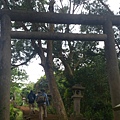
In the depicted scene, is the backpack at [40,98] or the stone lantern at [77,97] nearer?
the backpack at [40,98]

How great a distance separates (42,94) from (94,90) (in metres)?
4.77

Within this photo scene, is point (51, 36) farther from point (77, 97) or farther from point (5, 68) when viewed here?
point (77, 97)

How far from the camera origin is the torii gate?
24.2ft

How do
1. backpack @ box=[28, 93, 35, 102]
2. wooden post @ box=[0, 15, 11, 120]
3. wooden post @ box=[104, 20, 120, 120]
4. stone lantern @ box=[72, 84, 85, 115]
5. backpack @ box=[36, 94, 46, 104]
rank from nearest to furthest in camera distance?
wooden post @ box=[0, 15, 11, 120] → wooden post @ box=[104, 20, 120, 120] → backpack @ box=[36, 94, 46, 104] → stone lantern @ box=[72, 84, 85, 115] → backpack @ box=[28, 93, 35, 102]

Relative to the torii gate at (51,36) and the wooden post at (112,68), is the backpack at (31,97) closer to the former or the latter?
the torii gate at (51,36)

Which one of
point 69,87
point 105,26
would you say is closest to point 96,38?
point 105,26

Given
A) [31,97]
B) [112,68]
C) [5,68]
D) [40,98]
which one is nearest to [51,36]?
[5,68]

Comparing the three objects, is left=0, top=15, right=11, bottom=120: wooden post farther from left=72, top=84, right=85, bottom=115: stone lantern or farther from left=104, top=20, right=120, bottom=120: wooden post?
left=72, top=84, right=85, bottom=115: stone lantern

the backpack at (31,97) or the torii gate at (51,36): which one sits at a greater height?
the torii gate at (51,36)

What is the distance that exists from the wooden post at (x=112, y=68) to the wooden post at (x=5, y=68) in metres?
3.47

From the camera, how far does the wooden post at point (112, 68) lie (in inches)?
311

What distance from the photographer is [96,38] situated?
8.66m

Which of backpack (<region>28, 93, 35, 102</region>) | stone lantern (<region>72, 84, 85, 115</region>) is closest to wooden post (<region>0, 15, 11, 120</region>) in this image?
backpack (<region>28, 93, 35, 102</region>)

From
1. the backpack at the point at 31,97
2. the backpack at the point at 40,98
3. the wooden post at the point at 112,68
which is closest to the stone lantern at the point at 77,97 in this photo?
the backpack at the point at 40,98
